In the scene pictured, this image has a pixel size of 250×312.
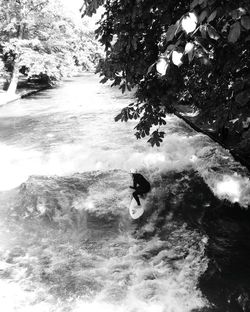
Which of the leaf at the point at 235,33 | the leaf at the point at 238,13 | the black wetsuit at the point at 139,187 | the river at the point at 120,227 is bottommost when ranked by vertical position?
the river at the point at 120,227

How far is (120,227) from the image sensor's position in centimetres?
860

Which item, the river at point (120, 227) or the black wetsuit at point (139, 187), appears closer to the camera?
the river at point (120, 227)

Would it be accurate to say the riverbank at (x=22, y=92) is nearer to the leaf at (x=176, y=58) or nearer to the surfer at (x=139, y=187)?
the surfer at (x=139, y=187)

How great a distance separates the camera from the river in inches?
247

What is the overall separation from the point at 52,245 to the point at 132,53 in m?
4.94

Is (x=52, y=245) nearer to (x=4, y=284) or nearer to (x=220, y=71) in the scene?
(x=4, y=284)

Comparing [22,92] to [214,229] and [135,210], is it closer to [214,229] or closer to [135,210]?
[135,210]

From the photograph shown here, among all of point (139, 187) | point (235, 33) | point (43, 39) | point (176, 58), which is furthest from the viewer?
point (43, 39)

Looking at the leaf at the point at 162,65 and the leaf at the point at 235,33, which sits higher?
the leaf at the point at 235,33

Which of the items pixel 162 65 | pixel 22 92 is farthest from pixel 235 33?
pixel 22 92

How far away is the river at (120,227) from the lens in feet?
20.6

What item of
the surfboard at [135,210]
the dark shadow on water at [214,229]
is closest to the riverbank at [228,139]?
the dark shadow on water at [214,229]

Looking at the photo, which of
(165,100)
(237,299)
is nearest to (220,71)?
(165,100)

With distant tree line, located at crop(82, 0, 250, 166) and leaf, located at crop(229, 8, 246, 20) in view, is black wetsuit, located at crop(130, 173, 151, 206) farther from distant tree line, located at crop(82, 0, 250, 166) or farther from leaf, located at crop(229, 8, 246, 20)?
leaf, located at crop(229, 8, 246, 20)
